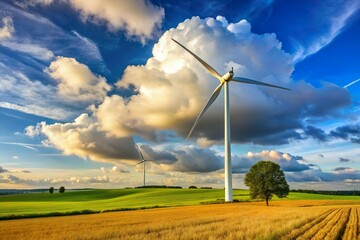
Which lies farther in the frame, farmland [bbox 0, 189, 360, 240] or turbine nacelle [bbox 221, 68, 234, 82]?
turbine nacelle [bbox 221, 68, 234, 82]

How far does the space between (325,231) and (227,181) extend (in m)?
48.0

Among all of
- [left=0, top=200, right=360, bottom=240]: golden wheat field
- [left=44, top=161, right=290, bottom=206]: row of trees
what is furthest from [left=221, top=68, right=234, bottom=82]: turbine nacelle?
[left=0, top=200, right=360, bottom=240]: golden wheat field

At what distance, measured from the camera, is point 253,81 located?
74000 millimetres

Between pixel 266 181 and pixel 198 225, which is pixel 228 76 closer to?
pixel 266 181

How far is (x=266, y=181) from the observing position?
80.7 metres

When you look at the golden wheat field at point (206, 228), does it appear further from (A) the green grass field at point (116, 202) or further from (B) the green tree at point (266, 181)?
(B) the green tree at point (266, 181)

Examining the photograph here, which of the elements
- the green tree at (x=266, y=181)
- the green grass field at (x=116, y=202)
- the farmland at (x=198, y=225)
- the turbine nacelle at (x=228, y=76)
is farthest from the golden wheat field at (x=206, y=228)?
the green tree at (x=266, y=181)

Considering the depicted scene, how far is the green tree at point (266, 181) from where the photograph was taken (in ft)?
265

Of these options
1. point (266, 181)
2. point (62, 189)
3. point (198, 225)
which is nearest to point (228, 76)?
point (266, 181)

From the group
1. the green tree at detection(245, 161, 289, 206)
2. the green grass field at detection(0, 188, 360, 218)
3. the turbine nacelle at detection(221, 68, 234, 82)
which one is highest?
the turbine nacelle at detection(221, 68, 234, 82)

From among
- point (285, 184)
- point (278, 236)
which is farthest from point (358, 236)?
point (285, 184)

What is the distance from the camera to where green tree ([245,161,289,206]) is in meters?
80.6

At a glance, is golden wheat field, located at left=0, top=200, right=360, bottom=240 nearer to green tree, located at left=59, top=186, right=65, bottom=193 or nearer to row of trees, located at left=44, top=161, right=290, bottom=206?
row of trees, located at left=44, top=161, right=290, bottom=206

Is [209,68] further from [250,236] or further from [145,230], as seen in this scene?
[250,236]
